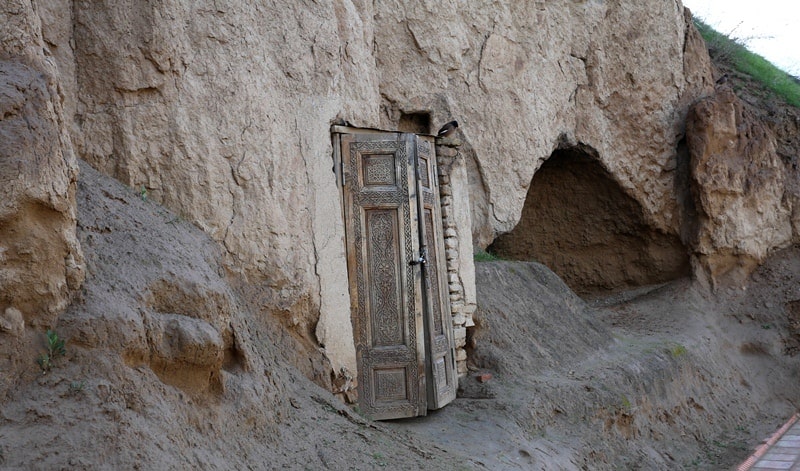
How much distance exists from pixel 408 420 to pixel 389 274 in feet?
4.07

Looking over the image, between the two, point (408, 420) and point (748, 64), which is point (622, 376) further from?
point (748, 64)

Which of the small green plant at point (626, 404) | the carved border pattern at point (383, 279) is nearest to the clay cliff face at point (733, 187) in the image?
the small green plant at point (626, 404)

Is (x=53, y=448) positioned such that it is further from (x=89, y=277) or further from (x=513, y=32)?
(x=513, y=32)

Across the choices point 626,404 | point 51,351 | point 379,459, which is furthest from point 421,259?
point 51,351

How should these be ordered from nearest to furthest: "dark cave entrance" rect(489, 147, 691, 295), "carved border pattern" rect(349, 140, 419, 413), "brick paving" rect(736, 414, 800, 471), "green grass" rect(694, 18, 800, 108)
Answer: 1. "carved border pattern" rect(349, 140, 419, 413)
2. "brick paving" rect(736, 414, 800, 471)
3. "dark cave entrance" rect(489, 147, 691, 295)
4. "green grass" rect(694, 18, 800, 108)

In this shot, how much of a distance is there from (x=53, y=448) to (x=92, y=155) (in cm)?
254

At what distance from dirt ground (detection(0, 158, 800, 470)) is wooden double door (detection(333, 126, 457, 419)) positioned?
16.1 inches

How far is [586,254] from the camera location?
1313 centimetres

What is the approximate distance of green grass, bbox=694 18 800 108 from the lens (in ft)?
48.3

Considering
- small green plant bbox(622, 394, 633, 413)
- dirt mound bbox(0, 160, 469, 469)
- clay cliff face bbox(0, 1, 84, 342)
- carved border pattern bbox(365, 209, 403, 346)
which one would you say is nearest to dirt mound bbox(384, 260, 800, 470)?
small green plant bbox(622, 394, 633, 413)

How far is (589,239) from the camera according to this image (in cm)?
1305

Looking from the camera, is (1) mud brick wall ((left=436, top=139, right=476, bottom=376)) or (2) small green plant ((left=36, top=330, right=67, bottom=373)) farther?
(1) mud brick wall ((left=436, top=139, right=476, bottom=376))

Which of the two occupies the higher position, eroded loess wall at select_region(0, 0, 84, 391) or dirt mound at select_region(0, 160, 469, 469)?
eroded loess wall at select_region(0, 0, 84, 391)

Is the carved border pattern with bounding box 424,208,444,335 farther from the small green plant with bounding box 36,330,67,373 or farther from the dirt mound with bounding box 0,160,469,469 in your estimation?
the small green plant with bounding box 36,330,67,373
